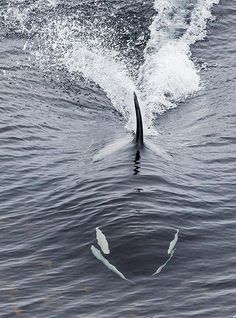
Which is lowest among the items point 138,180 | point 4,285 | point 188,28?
point 4,285

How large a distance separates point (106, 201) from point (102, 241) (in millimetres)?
1544

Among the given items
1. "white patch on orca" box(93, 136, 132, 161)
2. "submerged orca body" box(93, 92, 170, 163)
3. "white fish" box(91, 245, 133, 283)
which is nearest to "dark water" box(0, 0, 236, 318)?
"white fish" box(91, 245, 133, 283)

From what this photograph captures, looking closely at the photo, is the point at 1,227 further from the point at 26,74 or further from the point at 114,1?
the point at 114,1

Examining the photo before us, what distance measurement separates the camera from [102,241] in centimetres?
1332

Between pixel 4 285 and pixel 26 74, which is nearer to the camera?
pixel 4 285

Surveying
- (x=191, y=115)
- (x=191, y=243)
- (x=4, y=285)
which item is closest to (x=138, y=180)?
(x=191, y=243)

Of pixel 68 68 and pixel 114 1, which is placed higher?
pixel 114 1

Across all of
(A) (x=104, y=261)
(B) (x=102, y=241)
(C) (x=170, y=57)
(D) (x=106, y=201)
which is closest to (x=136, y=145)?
(D) (x=106, y=201)

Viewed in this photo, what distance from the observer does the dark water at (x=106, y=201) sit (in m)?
12.1

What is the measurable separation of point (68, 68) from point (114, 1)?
5.42 metres

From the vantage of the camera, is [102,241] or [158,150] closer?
[102,241]

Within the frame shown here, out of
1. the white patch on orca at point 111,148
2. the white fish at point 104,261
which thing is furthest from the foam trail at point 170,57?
the white fish at point 104,261

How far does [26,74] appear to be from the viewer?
80.7 feet

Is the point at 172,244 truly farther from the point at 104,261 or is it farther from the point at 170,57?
the point at 170,57
